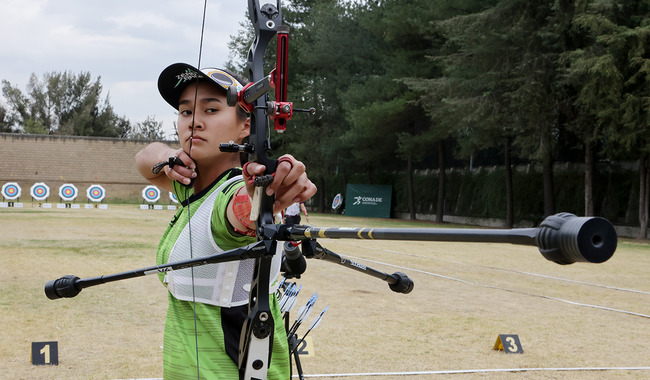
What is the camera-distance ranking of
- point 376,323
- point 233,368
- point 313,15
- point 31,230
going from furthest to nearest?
point 313,15, point 31,230, point 376,323, point 233,368

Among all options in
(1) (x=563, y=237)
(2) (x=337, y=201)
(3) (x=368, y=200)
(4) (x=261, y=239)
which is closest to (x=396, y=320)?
(4) (x=261, y=239)

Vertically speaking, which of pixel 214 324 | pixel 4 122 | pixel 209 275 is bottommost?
pixel 214 324

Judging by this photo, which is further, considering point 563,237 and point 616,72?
point 616,72

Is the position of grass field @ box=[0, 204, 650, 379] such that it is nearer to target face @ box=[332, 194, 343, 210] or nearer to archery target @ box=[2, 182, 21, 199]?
target face @ box=[332, 194, 343, 210]

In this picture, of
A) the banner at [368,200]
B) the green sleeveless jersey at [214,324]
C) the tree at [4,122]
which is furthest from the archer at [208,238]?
the tree at [4,122]

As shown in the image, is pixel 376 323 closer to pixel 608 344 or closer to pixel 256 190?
pixel 608 344

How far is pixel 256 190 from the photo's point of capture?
1321mm

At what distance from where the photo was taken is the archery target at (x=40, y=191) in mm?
38969

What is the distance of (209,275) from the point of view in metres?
1.79

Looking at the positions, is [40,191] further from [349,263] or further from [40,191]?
[349,263]

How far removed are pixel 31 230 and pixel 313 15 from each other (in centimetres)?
2021

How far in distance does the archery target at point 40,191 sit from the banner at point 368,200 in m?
17.7

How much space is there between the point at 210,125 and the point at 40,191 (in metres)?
42.0

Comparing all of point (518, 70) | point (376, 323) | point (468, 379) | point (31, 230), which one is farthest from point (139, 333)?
point (518, 70)
